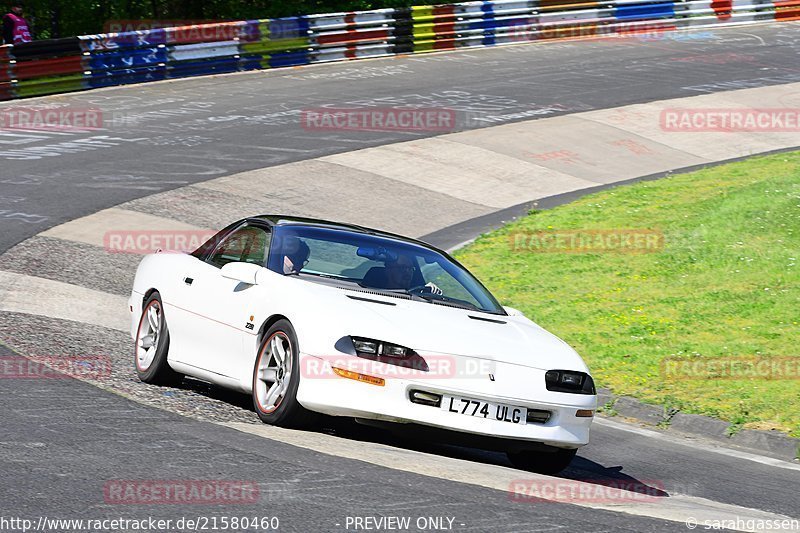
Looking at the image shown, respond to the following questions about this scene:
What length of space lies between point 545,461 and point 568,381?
0.63m

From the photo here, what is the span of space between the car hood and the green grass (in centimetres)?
253

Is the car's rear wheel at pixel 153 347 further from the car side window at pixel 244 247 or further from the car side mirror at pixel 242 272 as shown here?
the car side mirror at pixel 242 272

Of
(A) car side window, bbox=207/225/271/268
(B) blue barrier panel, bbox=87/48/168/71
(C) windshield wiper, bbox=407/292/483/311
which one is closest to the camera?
(C) windshield wiper, bbox=407/292/483/311

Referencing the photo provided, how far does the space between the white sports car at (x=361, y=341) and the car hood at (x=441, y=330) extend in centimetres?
1

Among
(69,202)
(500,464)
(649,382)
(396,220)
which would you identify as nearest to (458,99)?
(396,220)

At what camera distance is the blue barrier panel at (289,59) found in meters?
28.6

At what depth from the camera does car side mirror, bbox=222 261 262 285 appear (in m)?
8.02

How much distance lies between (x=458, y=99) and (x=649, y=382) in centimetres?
1592

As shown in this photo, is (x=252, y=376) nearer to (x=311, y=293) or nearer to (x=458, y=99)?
(x=311, y=293)

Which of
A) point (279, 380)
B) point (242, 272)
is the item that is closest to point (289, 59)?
point (242, 272)
